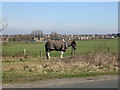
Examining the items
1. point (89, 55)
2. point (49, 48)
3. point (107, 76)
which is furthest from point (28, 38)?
point (107, 76)

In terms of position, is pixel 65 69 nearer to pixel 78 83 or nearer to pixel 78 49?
pixel 78 83

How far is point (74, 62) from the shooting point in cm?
2333

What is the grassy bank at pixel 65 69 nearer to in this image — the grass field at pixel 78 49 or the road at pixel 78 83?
the road at pixel 78 83

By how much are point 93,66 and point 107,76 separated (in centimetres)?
472

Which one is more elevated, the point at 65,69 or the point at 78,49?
the point at 65,69

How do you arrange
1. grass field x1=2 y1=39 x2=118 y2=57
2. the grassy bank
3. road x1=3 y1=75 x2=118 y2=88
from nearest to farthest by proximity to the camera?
road x1=3 y1=75 x2=118 y2=88, the grassy bank, grass field x1=2 y1=39 x2=118 y2=57

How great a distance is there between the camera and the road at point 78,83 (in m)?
14.0

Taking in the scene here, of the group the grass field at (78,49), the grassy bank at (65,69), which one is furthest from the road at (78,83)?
the grass field at (78,49)

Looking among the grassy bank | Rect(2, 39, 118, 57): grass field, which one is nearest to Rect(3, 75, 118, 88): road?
the grassy bank

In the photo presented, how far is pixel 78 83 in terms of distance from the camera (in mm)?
15062

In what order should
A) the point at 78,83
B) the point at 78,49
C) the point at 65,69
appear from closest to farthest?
the point at 78,83
the point at 65,69
the point at 78,49

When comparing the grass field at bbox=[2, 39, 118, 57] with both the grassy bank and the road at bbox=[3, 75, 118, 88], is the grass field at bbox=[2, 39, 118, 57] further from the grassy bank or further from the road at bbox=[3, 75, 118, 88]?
the road at bbox=[3, 75, 118, 88]

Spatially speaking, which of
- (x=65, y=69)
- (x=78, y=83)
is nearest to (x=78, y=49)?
(x=65, y=69)

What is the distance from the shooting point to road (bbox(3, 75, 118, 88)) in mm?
13992
